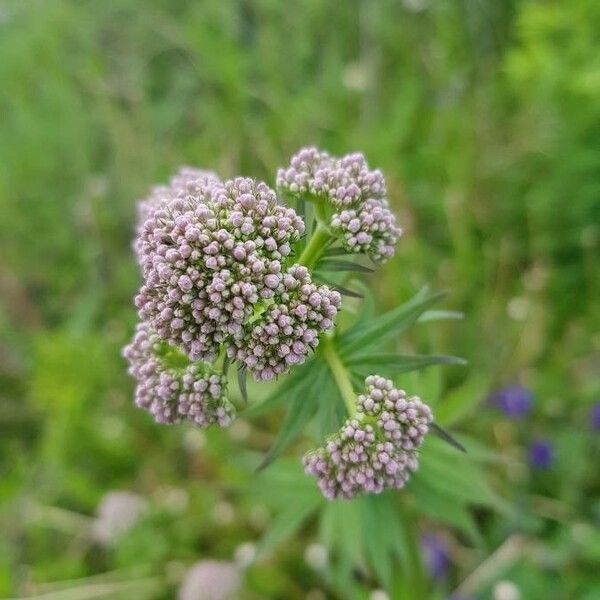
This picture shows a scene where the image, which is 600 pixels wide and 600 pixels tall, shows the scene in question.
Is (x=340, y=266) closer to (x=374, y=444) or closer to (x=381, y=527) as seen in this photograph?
(x=374, y=444)

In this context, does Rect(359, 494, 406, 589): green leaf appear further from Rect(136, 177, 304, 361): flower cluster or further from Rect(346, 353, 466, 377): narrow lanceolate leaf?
Rect(136, 177, 304, 361): flower cluster

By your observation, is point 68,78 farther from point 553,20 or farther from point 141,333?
point 141,333

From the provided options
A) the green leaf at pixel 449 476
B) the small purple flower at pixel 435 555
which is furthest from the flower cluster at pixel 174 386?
the small purple flower at pixel 435 555

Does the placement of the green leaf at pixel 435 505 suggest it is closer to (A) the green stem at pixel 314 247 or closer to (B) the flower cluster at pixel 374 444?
(B) the flower cluster at pixel 374 444

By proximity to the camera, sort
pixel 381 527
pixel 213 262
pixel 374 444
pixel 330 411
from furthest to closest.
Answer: pixel 381 527
pixel 330 411
pixel 374 444
pixel 213 262

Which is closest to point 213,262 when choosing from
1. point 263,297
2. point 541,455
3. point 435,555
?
point 263,297
